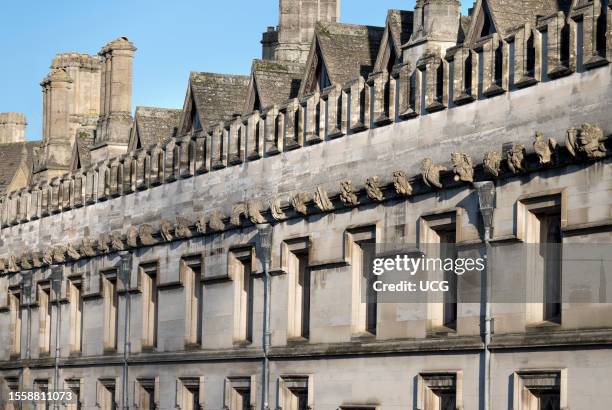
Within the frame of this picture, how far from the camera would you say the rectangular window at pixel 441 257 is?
42.2 metres

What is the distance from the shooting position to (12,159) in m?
102

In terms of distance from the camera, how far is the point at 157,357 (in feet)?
185

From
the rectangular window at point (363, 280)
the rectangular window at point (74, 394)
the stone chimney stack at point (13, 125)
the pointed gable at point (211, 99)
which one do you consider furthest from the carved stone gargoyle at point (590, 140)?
the stone chimney stack at point (13, 125)

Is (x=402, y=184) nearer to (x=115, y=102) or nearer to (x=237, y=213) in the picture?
(x=237, y=213)

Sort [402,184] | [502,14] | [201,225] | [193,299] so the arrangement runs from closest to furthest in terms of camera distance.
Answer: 1. [402,184]
2. [502,14]
3. [201,225]
4. [193,299]

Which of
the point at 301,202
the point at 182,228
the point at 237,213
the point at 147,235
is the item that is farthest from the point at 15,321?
the point at 301,202

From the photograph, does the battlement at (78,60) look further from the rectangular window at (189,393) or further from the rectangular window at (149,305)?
the rectangular window at (189,393)

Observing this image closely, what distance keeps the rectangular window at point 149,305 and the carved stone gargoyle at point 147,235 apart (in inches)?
23.5

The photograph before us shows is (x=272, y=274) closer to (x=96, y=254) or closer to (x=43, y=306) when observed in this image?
(x=96, y=254)

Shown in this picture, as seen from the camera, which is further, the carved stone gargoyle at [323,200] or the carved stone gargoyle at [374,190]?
the carved stone gargoyle at [323,200]

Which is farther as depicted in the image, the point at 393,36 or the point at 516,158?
the point at 393,36

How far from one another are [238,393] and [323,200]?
656 cm

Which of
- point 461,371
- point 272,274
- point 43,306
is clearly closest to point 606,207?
point 461,371

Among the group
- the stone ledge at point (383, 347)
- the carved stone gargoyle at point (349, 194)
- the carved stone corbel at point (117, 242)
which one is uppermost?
the carved stone corbel at point (117, 242)
